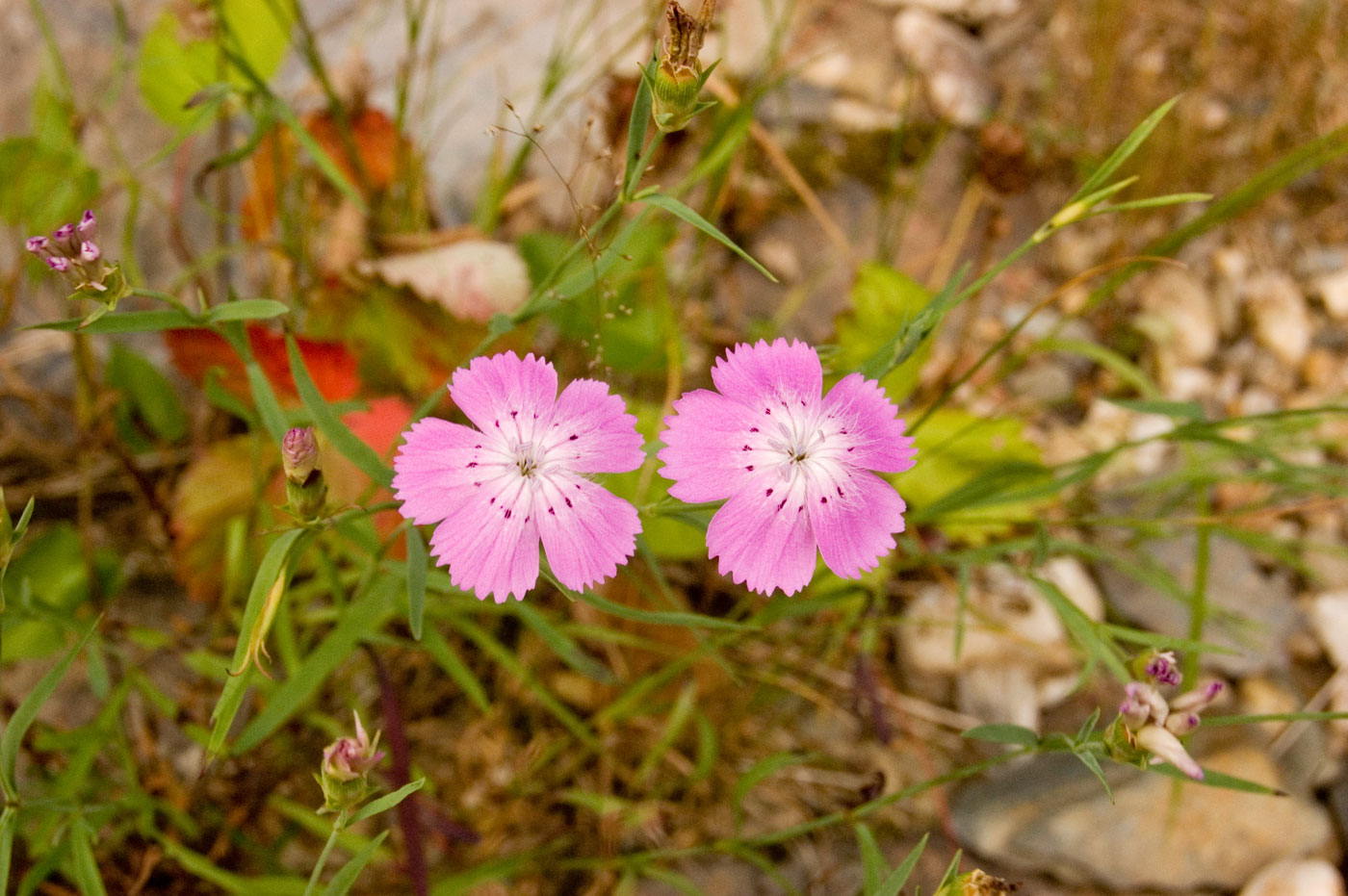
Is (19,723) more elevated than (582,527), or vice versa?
(582,527)

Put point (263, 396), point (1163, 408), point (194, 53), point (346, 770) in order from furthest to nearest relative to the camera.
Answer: point (194, 53) < point (1163, 408) < point (263, 396) < point (346, 770)

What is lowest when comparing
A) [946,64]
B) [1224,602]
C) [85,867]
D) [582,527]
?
[85,867]

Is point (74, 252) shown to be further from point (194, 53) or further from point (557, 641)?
point (194, 53)

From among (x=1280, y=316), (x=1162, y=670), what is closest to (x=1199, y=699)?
(x=1162, y=670)

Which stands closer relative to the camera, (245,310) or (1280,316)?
(245,310)

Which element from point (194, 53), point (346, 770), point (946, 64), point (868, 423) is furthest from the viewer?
point (946, 64)

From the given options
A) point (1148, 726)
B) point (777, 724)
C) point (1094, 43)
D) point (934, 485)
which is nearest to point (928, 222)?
point (1094, 43)

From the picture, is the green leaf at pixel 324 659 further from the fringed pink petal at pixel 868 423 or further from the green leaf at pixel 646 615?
the fringed pink petal at pixel 868 423

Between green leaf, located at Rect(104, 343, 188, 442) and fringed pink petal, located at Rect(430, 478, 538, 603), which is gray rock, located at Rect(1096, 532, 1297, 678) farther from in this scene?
green leaf, located at Rect(104, 343, 188, 442)

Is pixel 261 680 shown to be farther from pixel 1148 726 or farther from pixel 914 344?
pixel 1148 726
